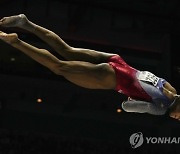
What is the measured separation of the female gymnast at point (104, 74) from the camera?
Result: 5.04m

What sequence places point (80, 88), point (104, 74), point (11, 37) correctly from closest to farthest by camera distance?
point (11, 37) < point (104, 74) < point (80, 88)

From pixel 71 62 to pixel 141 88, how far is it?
960 mm

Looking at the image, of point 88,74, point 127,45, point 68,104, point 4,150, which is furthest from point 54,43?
point 68,104

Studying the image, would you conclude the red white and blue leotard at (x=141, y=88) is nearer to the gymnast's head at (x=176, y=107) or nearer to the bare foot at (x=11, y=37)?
the gymnast's head at (x=176, y=107)

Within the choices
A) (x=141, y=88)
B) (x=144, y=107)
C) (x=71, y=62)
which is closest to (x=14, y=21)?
(x=71, y=62)

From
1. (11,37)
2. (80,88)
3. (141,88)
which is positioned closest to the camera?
(11,37)

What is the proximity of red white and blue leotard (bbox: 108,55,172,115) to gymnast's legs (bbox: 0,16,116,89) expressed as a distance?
0.40 feet

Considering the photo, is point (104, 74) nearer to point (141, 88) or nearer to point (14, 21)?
point (141, 88)

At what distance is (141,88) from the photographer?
17.0ft

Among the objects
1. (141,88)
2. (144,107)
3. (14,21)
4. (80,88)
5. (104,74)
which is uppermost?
(14,21)

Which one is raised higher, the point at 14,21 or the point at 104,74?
the point at 14,21

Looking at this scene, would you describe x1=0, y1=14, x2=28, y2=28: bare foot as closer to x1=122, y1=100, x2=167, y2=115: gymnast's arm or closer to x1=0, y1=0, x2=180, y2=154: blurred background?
x1=122, y1=100, x2=167, y2=115: gymnast's arm

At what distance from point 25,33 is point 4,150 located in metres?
4.32

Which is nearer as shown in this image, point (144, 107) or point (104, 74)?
point (104, 74)
